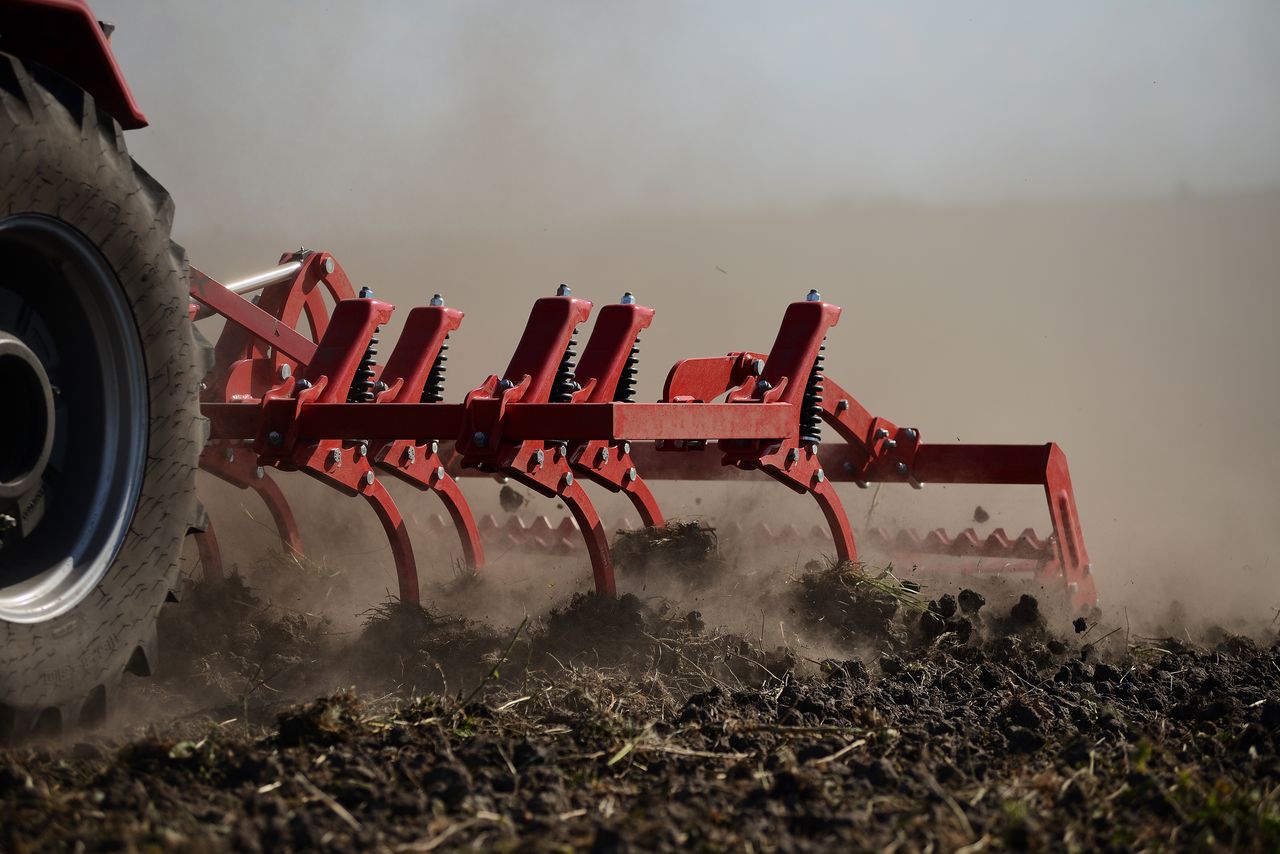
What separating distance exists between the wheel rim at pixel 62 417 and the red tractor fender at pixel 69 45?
41 cm

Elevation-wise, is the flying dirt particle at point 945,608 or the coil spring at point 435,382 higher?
the coil spring at point 435,382

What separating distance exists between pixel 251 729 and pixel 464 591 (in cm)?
194

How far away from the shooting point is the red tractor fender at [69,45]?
2.38 m

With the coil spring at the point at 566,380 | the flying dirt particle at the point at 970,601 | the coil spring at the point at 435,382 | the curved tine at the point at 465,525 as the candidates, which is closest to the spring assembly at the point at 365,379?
the coil spring at the point at 435,382

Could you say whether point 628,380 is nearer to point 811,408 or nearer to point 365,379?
point 811,408

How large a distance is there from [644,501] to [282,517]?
5.15 feet

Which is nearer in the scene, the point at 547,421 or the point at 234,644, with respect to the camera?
the point at 547,421

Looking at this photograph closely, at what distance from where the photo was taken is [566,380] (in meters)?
3.77

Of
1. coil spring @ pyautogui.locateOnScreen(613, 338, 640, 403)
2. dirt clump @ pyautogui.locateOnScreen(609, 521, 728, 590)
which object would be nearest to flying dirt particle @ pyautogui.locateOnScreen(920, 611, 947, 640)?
dirt clump @ pyautogui.locateOnScreen(609, 521, 728, 590)

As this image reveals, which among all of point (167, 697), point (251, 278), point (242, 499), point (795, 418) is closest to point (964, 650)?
point (795, 418)

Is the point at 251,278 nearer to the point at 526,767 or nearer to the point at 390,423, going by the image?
the point at 390,423

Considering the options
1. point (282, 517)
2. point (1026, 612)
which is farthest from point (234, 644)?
point (1026, 612)

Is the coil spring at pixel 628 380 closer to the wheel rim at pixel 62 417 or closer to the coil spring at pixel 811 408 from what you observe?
the coil spring at pixel 811 408

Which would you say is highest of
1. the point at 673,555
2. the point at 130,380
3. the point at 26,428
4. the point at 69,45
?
the point at 69,45
